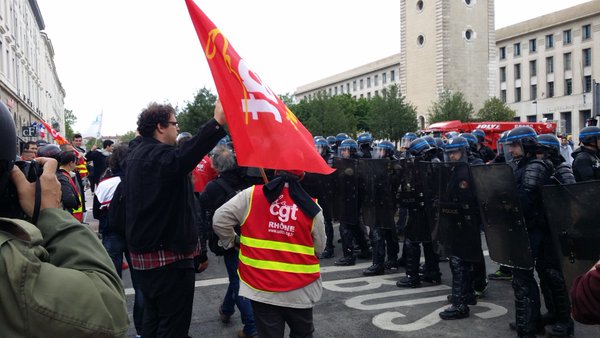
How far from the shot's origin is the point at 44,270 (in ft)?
4.10

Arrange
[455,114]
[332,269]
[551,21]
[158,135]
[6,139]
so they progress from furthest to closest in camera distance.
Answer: [551,21], [455,114], [332,269], [158,135], [6,139]

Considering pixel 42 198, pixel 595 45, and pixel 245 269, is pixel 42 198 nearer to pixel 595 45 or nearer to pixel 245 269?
pixel 245 269

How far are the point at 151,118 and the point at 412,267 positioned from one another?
444 cm

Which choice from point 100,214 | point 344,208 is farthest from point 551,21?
point 100,214

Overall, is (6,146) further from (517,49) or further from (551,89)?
(517,49)

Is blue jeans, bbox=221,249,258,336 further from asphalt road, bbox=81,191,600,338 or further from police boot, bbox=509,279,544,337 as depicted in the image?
police boot, bbox=509,279,544,337

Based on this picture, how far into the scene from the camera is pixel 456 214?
17.9 ft

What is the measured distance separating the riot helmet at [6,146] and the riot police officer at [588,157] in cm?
621

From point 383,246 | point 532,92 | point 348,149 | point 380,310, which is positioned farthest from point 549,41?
point 380,310

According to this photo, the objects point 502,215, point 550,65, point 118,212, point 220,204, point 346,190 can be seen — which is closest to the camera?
point 118,212

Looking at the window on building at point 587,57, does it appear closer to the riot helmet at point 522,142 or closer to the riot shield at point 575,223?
the riot helmet at point 522,142

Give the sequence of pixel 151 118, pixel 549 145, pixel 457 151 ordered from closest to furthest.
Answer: pixel 151 118 < pixel 549 145 < pixel 457 151

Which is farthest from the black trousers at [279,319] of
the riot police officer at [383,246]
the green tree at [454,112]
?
the green tree at [454,112]

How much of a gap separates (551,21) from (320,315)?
2450 inches
